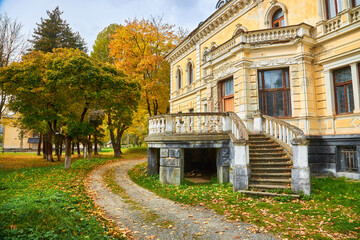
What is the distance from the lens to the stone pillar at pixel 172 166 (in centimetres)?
986

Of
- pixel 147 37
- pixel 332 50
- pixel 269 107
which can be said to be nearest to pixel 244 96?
pixel 269 107

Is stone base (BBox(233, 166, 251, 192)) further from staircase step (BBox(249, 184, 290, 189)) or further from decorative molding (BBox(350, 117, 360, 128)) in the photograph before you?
decorative molding (BBox(350, 117, 360, 128))

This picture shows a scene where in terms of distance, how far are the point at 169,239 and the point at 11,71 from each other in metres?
13.5

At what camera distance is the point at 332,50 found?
418 inches

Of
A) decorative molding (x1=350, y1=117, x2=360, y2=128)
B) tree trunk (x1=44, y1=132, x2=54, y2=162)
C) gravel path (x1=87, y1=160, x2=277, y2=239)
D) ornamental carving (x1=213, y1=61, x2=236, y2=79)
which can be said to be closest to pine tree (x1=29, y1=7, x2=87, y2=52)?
tree trunk (x1=44, y1=132, x2=54, y2=162)

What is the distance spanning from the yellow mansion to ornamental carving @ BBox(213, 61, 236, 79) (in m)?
0.06

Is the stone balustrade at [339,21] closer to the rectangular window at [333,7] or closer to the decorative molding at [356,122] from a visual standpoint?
the rectangular window at [333,7]

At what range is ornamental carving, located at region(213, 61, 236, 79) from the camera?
12695 mm

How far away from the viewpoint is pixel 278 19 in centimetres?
1311

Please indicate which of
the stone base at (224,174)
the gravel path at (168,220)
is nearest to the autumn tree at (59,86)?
the gravel path at (168,220)

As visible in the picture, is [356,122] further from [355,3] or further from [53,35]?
[53,35]

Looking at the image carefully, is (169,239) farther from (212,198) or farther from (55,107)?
(55,107)

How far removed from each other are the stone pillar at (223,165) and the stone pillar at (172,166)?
Result: 5.27 feet

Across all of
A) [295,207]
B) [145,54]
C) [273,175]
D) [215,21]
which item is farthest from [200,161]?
[145,54]
